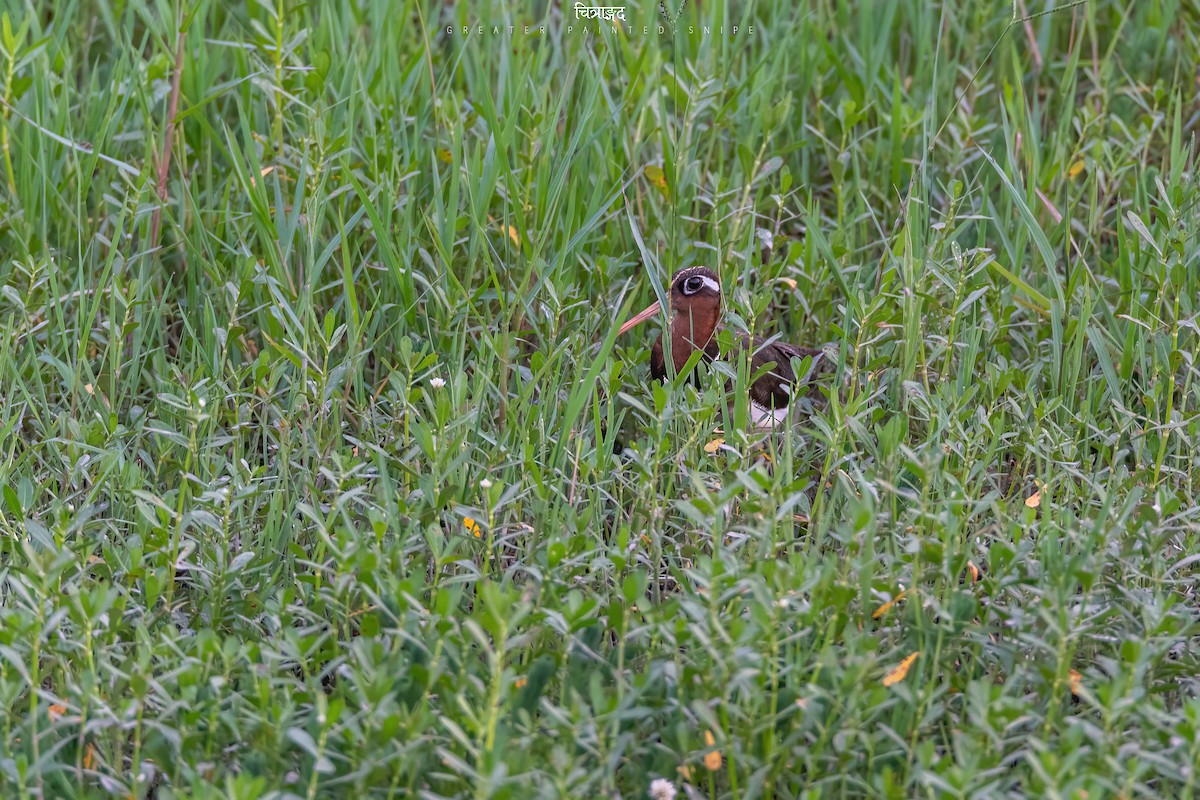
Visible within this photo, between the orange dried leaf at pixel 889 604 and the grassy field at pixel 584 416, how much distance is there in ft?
0.05

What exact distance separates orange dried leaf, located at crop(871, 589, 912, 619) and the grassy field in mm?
16

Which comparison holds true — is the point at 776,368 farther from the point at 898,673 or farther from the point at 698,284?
the point at 898,673

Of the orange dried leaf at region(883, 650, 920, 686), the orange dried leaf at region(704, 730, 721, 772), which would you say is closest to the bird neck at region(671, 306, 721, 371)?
the orange dried leaf at region(883, 650, 920, 686)

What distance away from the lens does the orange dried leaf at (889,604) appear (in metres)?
3.23

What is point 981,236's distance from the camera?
4.77 m

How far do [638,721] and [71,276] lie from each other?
108 inches

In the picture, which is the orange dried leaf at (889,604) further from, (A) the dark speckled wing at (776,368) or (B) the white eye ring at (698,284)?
(B) the white eye ring at (698,284)

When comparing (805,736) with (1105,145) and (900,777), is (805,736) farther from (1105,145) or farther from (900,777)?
(1105,145)

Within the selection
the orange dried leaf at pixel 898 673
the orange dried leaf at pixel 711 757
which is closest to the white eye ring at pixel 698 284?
the orange dried leaf at pixel 898 673

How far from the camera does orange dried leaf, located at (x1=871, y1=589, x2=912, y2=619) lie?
10.6ft

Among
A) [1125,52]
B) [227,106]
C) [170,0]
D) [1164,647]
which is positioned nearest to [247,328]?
[227,106]

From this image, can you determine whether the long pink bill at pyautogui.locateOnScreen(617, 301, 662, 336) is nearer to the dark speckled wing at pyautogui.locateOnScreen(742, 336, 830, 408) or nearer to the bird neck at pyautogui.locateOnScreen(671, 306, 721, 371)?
the bird neck at pyautogui.locateOnScreen(671, 306, 721, 371)

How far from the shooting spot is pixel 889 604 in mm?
3268

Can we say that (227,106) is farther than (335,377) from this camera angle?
Yes
